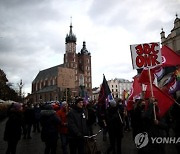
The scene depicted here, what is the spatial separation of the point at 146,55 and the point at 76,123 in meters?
3.05

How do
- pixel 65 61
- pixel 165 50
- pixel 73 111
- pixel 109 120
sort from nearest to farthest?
pixel 73 111 → pixel 109 120 → pixel 165 50 → pixel 65 61

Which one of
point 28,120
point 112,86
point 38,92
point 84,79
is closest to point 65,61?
point 84,79

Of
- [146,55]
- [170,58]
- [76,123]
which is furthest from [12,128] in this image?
[170,58]

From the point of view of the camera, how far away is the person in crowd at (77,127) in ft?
19.0

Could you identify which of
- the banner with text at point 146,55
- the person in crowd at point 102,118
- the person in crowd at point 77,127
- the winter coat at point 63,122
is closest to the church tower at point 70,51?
the person in crowd at point 102,118

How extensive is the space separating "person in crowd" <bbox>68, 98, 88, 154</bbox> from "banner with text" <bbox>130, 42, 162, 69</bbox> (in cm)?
228

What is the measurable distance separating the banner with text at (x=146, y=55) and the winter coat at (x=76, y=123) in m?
2.32

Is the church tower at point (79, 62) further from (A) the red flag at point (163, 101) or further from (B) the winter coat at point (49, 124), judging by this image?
(A) the red flag at point (163, 101)

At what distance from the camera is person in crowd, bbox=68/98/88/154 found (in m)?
5.79

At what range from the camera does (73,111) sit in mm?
5965

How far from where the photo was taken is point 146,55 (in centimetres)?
700

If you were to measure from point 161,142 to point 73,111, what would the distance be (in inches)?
91.8

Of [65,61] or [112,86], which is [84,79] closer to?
[65,61]

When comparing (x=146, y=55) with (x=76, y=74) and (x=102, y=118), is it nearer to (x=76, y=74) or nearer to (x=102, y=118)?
(x=102, y=118)
